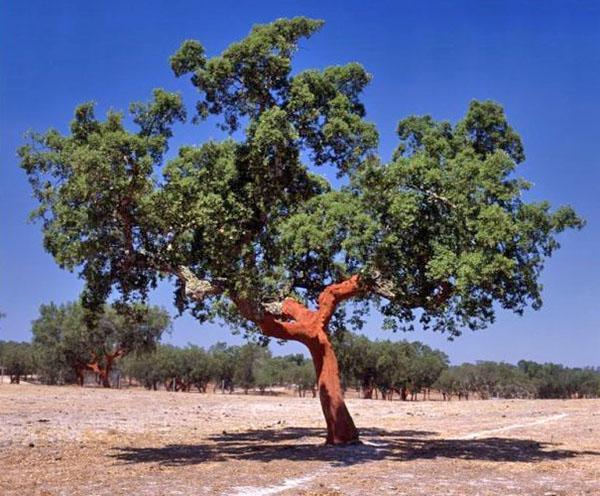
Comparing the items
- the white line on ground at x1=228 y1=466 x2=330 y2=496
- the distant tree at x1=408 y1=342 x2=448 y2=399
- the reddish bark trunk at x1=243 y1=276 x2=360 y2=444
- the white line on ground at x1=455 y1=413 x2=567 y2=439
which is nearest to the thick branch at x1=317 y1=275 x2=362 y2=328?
the reddish bark trunk at x1=243 y1=276 x2=360 y2=444

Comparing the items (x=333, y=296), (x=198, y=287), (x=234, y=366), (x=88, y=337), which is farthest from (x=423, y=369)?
(x=198, y=287)

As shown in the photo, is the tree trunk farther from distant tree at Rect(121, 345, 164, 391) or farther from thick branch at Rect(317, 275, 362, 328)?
thick branch at Rect(317, 275, 362, 328)

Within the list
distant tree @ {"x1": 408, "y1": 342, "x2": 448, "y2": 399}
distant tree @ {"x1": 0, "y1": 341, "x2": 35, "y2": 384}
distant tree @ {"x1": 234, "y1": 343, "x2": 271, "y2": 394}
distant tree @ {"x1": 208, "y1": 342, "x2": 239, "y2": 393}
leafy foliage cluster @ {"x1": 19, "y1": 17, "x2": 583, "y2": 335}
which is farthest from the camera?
distant tree @ {"x1": 234, "y1": 343, "x2": 271, "y2": 394}

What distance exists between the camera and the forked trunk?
60.3 ft

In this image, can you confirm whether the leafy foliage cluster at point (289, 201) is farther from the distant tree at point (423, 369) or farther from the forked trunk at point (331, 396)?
the distant tree at point (423, 369)

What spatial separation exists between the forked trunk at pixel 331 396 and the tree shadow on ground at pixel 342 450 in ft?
1.66

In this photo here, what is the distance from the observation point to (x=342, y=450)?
1714cm

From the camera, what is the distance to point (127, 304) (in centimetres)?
2028

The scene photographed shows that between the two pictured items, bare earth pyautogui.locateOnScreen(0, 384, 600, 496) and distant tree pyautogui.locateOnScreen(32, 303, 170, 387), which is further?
distant tree pyautogui.locateOnScreen(32, 303, 170, 387)

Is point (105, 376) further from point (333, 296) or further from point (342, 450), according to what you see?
point (342, 450)

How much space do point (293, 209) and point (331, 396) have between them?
558 centimetres

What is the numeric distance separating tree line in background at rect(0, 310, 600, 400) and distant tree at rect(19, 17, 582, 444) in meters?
37.7

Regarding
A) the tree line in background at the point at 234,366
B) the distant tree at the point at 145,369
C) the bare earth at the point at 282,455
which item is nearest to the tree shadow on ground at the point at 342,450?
the bare earth at the point at 282,455

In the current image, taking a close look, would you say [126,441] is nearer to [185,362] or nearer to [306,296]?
[306,296]
